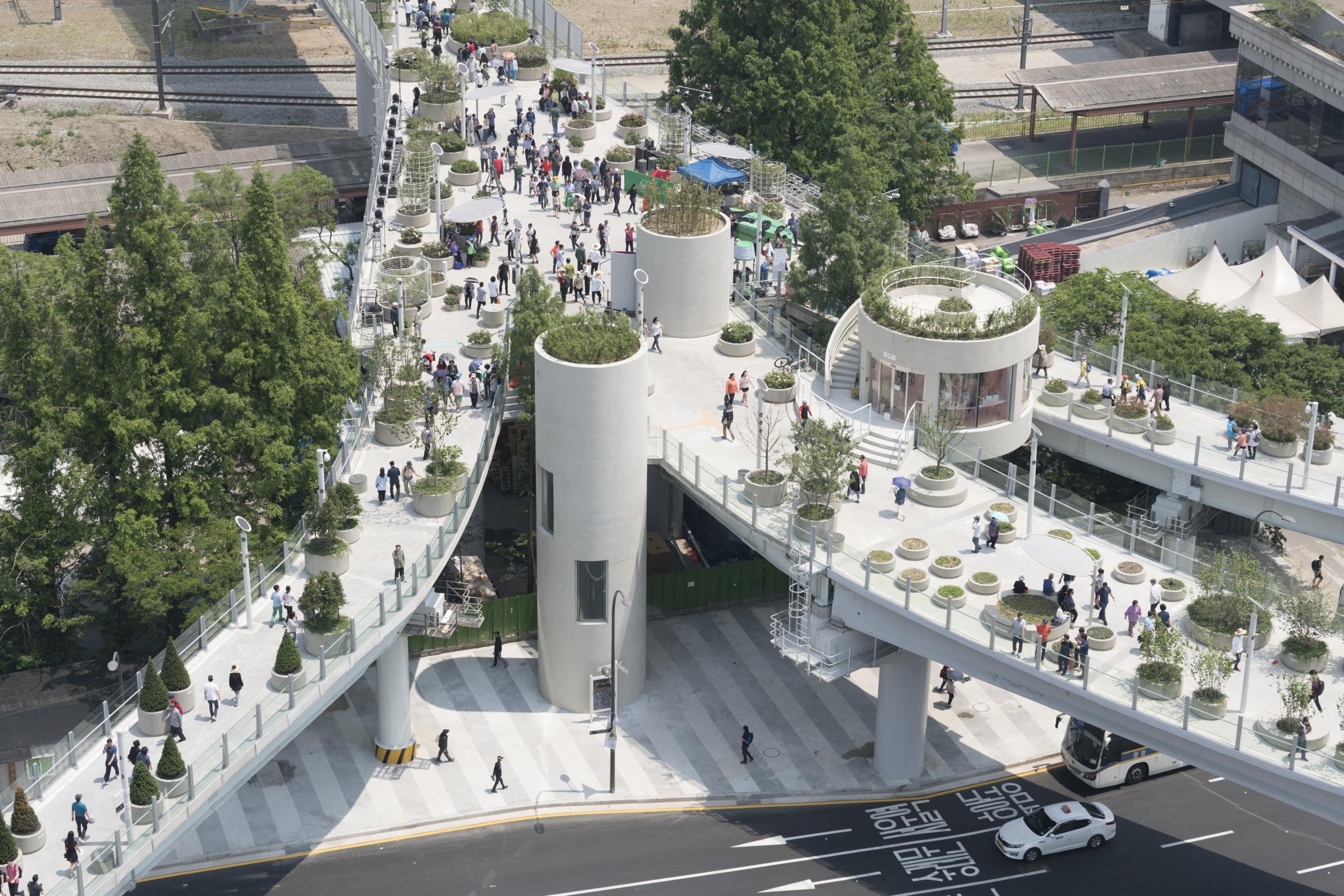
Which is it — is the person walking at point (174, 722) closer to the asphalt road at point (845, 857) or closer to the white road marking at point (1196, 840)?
the asphalt road at point (845, 857)

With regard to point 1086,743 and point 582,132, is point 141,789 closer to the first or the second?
point 1086,743

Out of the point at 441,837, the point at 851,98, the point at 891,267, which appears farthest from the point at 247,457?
the point at 851,98

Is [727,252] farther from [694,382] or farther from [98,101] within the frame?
[98,101]

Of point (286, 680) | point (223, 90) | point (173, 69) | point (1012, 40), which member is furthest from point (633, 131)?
point (1012, 40)

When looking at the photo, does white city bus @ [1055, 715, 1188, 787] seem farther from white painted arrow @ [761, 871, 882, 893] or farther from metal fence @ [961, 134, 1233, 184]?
metal fence @ [961, 134, 1233, 184]

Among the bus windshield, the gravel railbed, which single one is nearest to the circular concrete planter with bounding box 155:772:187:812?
the bus windshield
